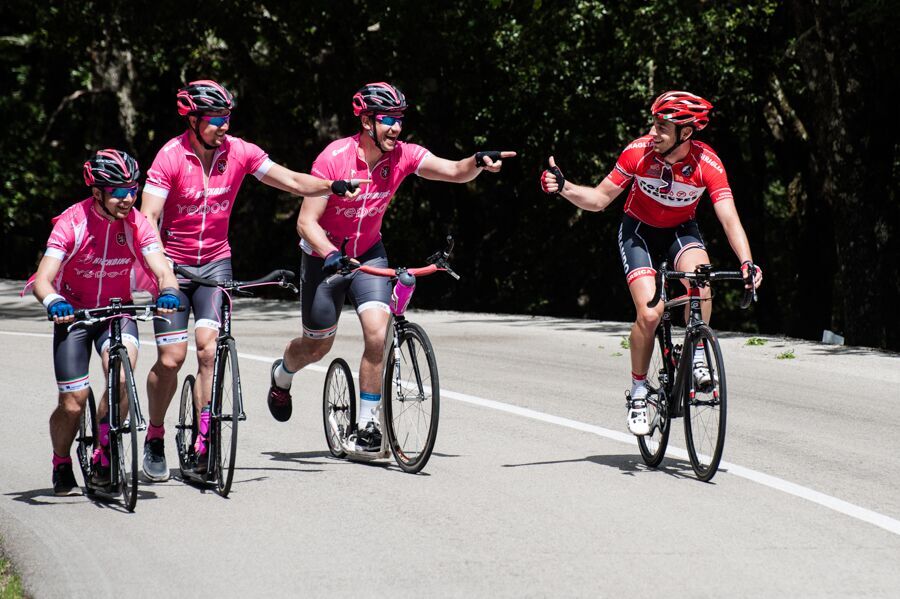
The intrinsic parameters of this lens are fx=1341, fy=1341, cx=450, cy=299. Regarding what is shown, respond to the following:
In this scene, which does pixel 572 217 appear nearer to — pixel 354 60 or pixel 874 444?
pixel 354 60

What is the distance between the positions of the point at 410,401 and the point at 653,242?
1.81 m

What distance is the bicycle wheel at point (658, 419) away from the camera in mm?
7844

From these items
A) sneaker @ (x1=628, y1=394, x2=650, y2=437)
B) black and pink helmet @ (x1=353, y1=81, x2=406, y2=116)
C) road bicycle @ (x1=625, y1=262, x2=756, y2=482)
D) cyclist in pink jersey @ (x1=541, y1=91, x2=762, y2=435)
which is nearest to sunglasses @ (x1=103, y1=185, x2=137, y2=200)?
black and pink helmet @ (x1=353, y1=81, x2=406, y2=116)

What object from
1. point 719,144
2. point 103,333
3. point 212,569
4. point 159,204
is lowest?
point 212,569

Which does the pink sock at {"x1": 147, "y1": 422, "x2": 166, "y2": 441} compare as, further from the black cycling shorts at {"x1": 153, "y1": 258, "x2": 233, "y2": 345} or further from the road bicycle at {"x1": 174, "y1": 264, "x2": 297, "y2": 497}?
the black cycling shorts at {"x1": 153, "y1": 258, "x2": 233, "y2": 345}

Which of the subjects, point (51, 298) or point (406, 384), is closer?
point (51, 298)

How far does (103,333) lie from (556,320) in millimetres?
11224

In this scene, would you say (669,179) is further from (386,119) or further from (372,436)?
(372,436)

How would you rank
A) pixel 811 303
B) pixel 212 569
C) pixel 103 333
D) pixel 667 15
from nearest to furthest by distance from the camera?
pixel 212 569
pixel 103 333
pixel 667 15
pixel 811 303

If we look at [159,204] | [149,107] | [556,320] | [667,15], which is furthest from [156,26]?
[159,204]

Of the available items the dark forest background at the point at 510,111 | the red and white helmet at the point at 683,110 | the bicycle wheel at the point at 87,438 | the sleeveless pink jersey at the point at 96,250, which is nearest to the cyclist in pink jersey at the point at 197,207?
the sleeveless pink jersey at the point at 96,250

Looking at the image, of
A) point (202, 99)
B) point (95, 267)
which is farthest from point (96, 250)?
point (202, 99)

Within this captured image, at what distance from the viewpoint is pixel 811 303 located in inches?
1084

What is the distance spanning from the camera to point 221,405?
24.4ft
